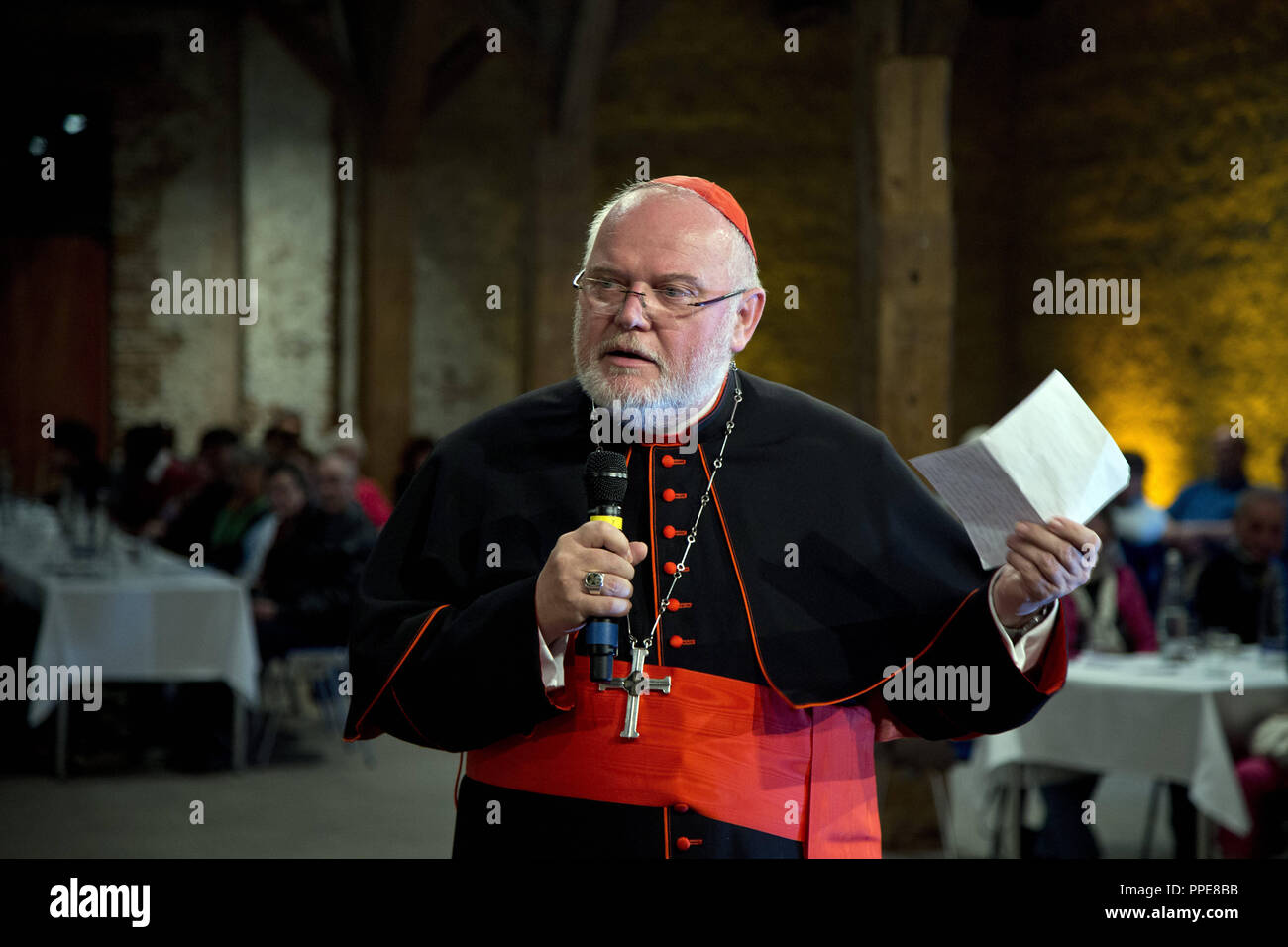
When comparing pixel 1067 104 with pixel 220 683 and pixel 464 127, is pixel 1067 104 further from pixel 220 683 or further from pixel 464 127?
pixel 220 683

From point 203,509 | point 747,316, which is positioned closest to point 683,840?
point 747,316

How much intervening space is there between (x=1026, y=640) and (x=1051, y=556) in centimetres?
26

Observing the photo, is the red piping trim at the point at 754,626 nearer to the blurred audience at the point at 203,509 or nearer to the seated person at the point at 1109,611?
Result: the seated person at the point at 1109,611

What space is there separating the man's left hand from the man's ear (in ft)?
1.85

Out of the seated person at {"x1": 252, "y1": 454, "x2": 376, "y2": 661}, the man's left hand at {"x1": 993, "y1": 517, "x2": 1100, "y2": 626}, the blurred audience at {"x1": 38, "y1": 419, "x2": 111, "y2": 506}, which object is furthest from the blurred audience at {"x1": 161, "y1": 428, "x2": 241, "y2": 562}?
the man's left hand at {"x1": 993, "y1": 517, "x2": 1100, "y2": 626}

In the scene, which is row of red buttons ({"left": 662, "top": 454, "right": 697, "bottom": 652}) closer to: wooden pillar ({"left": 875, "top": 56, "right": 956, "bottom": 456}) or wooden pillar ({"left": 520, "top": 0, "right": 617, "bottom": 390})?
wooden pillar ({"left": 875, "top": 56, "right": 956, "bottom": 456})

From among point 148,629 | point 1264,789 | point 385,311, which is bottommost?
point 1264,789

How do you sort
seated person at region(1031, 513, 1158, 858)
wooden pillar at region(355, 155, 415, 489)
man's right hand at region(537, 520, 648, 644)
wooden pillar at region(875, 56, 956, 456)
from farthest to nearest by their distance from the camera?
wooden pillar at region(355, 155, 415, 489) → wooden pillar at region(875, 56, 956, 456) → seated person at region(1031, 513, 1158, 858) → man's right hand at region(537, 520, 648, 644)

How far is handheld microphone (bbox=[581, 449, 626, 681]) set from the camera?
1.92 meters

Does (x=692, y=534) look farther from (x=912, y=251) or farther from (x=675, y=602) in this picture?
(x=912, y=251)

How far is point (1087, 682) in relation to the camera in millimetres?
5109

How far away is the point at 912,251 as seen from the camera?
5.86 metres
